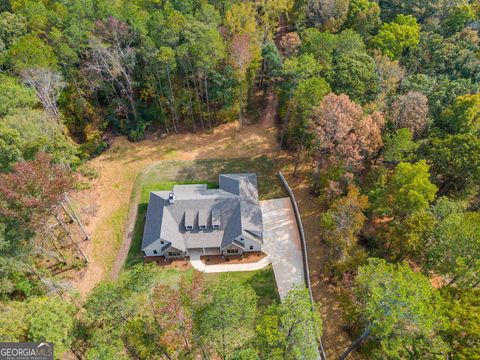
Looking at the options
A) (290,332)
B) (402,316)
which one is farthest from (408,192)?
(290,332)

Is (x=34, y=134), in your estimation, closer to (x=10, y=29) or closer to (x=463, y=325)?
(x=10, y=29)

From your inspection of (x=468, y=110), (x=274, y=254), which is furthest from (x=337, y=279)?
(x=468, y=110)

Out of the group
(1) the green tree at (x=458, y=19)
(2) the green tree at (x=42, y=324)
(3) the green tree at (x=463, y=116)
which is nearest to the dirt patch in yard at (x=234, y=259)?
(2) the green tree at (x=42, y=324)

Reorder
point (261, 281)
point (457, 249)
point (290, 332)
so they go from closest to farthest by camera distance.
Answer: point (290, 332), point (457, 249), point (261, 281)

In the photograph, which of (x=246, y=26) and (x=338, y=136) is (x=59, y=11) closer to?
(x=246, y=26)

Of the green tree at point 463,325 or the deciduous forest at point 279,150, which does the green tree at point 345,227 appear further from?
the green tree at point 463,325

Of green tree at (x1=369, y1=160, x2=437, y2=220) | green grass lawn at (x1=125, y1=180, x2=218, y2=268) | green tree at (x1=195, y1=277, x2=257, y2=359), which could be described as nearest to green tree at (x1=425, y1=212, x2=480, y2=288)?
green tree at (x1=369, y1=160, x2=437, y2=220)

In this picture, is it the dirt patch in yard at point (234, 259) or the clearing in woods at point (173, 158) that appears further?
the dirt patch in yard at point (234, 259)
